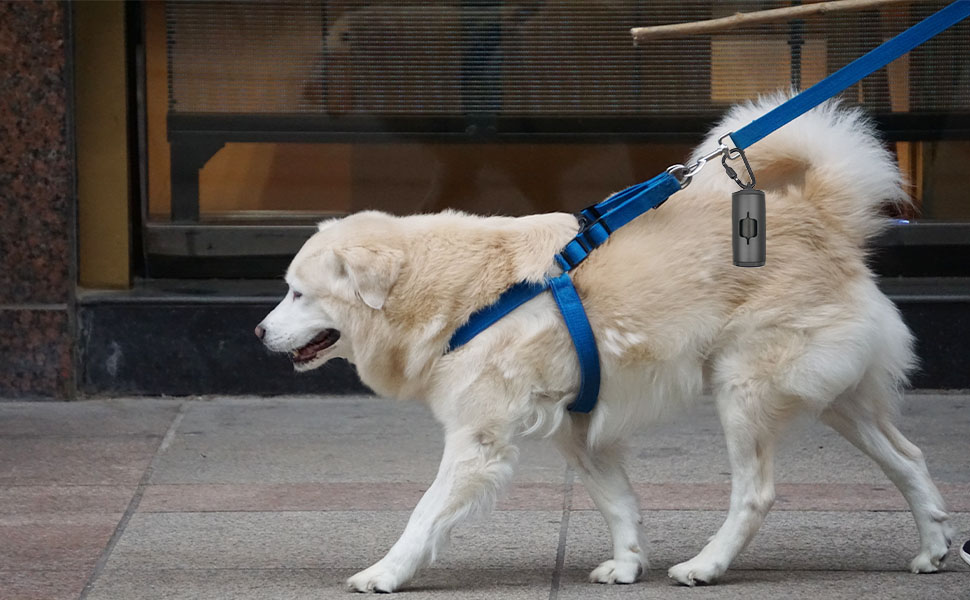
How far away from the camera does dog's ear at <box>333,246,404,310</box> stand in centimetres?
439

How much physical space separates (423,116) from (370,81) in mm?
366

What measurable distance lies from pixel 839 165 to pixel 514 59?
350 cm

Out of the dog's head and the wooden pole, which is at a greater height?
the wooden pole

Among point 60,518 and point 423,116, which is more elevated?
point 423,116

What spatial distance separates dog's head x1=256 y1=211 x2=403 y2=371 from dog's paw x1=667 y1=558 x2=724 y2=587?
133 cm

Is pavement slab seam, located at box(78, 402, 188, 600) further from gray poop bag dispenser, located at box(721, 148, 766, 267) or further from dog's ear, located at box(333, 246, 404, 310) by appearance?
gray poop bag dispenser, located at box(721, 148, 766, 267)

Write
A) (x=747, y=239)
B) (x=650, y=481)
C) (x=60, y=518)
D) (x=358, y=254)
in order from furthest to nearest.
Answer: (x=650, y=481)
(x=60, y=518)
(x=358, y=254)
(x=747, y=239)

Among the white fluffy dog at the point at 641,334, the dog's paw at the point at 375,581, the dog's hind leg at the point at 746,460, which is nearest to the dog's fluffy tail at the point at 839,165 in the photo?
the white fluffy dog at the point at 641,334

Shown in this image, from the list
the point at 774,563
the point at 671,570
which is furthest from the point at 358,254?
the point at 774,563

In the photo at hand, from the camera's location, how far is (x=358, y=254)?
174 inches

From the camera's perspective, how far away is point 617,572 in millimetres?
4504

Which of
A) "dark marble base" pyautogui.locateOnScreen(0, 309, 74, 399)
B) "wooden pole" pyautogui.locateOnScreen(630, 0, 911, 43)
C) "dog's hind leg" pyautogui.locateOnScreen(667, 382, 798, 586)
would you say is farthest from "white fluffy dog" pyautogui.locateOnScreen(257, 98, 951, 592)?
"dark marble base" pyautogui.locateOnScreen(0, 309, 74, 399)

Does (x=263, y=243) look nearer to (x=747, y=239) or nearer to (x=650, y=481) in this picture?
(x=650, y=481)

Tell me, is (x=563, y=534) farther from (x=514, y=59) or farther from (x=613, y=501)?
(x=514, y=59)
